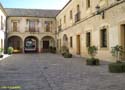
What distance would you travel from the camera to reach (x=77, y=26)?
83.8 feet

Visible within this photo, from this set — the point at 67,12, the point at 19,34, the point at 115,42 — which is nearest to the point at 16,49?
the point at 19,34

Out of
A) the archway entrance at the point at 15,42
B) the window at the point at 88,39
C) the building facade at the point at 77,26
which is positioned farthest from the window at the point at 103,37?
the archway entrance at the point at 15,42

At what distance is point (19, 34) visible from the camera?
132 feet

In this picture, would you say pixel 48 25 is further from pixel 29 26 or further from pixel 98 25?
pixel 98 25

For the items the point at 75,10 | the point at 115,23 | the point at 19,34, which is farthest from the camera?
the point at 19,34

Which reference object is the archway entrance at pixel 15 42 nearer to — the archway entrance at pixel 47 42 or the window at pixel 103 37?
the archway entrance at pixel 47 42

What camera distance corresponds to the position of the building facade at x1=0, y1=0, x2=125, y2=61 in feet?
51.6

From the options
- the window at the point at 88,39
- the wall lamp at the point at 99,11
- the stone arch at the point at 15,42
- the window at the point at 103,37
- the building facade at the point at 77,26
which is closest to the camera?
the building facade at the point at 77,26

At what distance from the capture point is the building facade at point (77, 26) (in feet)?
51.6

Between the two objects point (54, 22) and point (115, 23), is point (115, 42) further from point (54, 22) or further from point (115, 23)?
point (54, 22)

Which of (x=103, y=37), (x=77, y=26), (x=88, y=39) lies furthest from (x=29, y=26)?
(x=103, y=37)

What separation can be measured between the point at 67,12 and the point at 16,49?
527 inches

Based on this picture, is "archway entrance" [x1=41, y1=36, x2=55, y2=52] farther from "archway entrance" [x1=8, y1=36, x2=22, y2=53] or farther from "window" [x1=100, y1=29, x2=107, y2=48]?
"window" [x1=100, y1=29, x2=107, y2=48]

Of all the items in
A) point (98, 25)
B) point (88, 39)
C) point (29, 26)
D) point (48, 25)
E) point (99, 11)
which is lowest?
point (88, 39)
